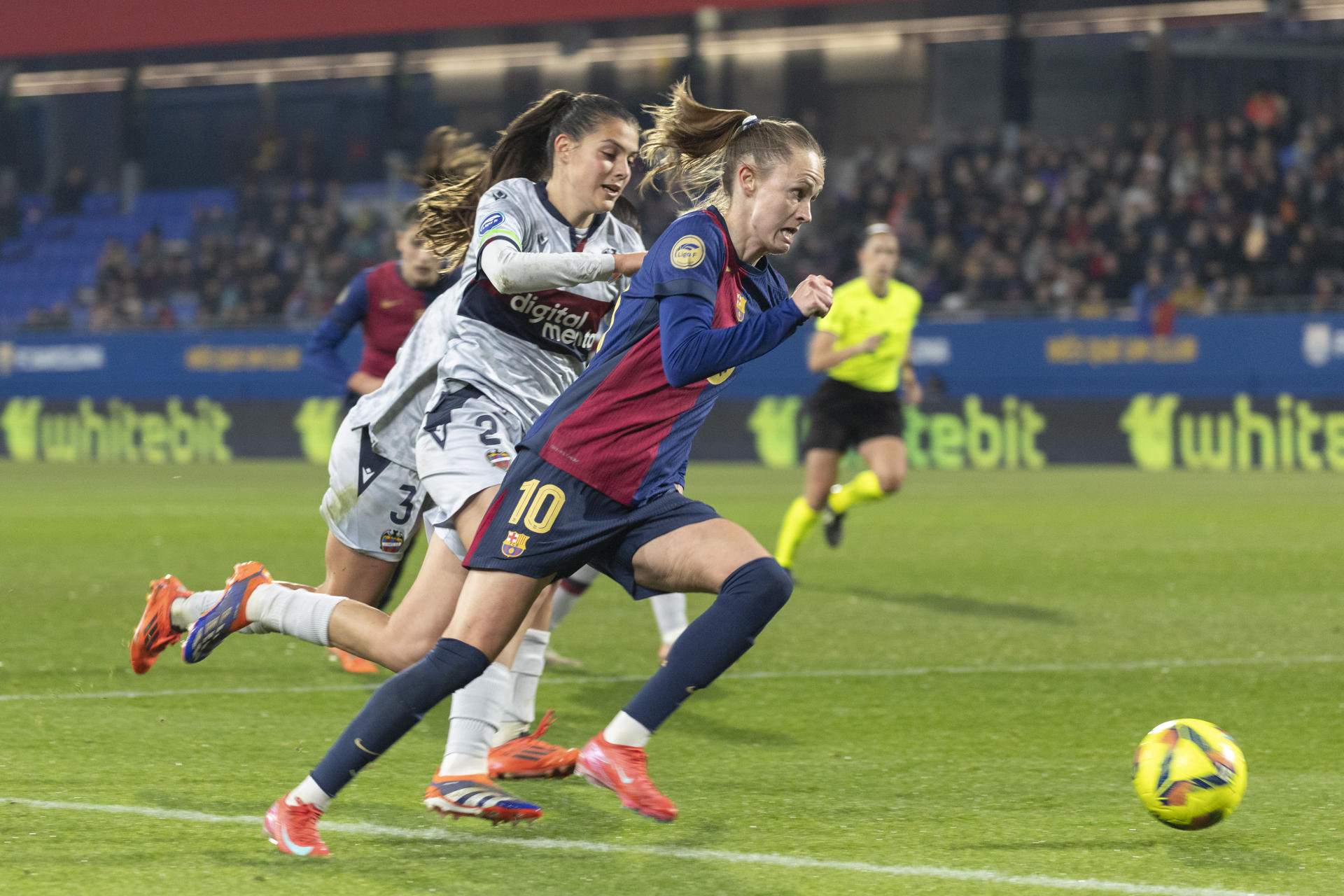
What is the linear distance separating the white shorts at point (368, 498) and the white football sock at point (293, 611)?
51 centimetres

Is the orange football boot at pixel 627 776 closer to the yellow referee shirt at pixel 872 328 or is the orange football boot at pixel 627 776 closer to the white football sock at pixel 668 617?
the white football sock at pixel 668 617

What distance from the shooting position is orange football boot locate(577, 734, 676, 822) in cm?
428

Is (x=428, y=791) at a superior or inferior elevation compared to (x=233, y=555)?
superior

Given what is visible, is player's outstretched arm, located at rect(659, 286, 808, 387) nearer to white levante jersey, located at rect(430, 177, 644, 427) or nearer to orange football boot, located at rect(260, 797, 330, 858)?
white levante jersey, located at rect(430, 177, 644, 427)

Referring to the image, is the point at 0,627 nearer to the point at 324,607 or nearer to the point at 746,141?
the point at 324,607

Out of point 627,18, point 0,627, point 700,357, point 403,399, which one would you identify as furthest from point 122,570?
point 627,18

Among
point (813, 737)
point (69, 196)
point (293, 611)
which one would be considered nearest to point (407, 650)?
point (293, 611)

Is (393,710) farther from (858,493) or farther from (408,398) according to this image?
(858,493)

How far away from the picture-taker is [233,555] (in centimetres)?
1212

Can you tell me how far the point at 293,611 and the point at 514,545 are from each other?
1.00m

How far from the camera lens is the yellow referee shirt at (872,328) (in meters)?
10.8

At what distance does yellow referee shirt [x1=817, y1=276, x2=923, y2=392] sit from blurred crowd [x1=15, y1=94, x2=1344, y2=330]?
36.0 ft

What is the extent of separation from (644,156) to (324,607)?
153cm

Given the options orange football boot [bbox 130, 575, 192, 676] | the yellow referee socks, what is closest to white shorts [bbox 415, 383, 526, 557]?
orange football boot [bbox 130, 575, 192, 676]
